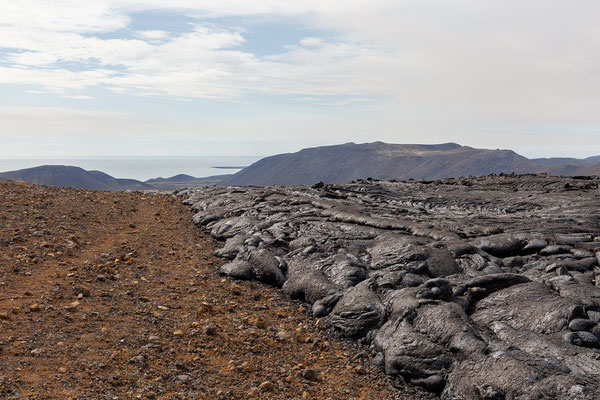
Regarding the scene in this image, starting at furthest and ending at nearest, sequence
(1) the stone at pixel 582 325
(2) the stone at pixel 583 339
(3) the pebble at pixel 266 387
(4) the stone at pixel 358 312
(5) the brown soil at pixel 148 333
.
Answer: (4) the stone at pixel 358 312 → (1) the stone at pixel 582 325 → (2) the stone at pixel 583 339 → (3) the pebble at pixel 266 387 → (5) the brown soil at pixel 148 333

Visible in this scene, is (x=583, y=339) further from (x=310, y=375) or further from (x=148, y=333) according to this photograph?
(x=148, y=333)

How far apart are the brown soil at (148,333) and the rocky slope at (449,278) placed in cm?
101

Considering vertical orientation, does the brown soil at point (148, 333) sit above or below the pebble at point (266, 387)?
above

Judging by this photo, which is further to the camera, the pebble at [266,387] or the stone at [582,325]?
the stone at [582,325]

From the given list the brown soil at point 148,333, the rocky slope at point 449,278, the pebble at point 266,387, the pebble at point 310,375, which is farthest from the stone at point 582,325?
the pebble at point 266,387

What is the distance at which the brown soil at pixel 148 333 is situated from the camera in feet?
33.9

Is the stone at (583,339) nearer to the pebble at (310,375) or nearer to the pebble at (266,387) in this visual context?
the pebble at (310,375)

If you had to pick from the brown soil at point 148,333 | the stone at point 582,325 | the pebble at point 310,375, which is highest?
the stone at point 582,325

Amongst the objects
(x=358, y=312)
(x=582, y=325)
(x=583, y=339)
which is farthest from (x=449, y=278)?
(x=583, y=339)

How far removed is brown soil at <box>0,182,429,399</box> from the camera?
1032cm

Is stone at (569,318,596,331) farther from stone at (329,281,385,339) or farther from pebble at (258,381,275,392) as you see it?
pebble at (258,381,275,392)

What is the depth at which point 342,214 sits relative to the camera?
75.2 feet

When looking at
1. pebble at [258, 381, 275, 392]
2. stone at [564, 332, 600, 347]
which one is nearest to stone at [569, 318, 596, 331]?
stone at [564, 332, 600, 347]

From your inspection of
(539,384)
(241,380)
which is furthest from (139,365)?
(539,384)
